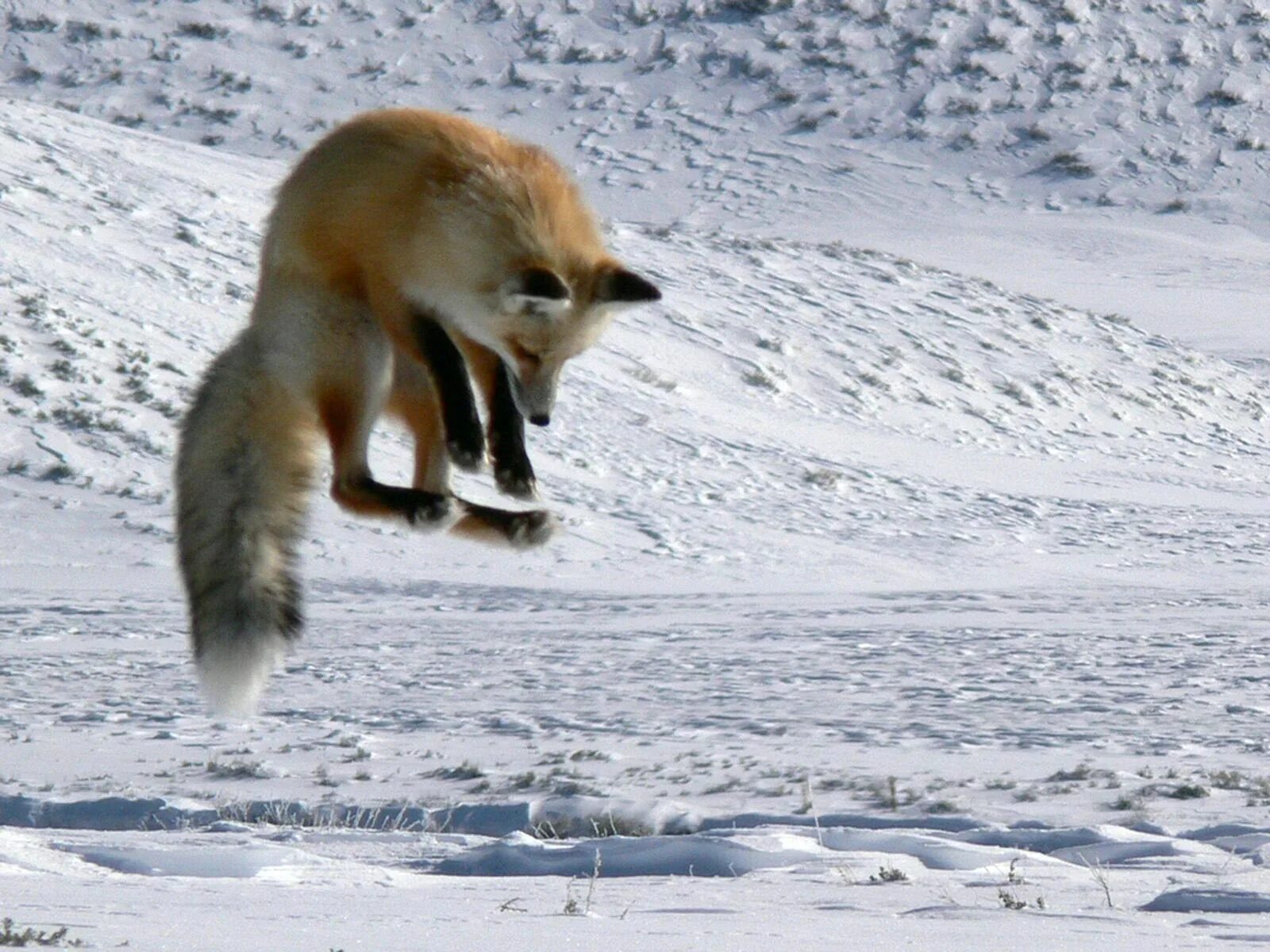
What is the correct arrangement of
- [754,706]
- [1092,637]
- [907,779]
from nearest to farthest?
[907,779] → [754,706] → [1092,637]

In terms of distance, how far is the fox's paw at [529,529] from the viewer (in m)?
3.81

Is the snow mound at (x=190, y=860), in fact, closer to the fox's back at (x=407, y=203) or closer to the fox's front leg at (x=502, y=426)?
the fox's front leg at (x=502, y=426)

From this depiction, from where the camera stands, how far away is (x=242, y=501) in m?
3.91

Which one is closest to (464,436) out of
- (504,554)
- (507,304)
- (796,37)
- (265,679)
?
(507,304)

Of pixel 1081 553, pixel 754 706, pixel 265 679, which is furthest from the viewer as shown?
pixel 1081 553

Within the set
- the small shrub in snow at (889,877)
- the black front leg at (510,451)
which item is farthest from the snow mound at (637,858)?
the black front leg at (510,451)

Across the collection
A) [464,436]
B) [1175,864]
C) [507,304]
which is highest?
[507,304]

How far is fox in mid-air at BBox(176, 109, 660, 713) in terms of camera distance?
3.61 metres

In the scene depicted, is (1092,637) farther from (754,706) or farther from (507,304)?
(507,304)

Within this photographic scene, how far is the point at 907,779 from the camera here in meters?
9.34

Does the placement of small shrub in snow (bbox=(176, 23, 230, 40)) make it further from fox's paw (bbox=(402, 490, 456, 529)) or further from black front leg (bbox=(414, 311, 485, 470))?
fox's paw (bbox=(402, 490, 456, 529))

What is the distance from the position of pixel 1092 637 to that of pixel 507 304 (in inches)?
470

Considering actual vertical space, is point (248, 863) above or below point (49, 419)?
above

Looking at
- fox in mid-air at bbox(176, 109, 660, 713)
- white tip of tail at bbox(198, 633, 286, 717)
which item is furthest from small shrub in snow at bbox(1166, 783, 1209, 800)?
white tip of tail at bbox(198, 633, 286, 717)
